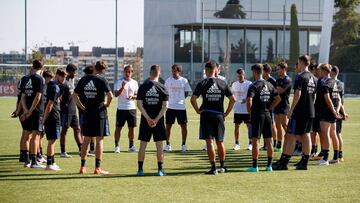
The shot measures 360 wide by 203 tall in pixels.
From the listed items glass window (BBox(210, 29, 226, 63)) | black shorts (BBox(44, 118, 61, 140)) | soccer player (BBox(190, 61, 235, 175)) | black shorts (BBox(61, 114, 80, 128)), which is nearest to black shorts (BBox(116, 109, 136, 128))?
black shorts (BBox(61, 114, 80, 128))

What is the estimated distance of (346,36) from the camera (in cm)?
6894

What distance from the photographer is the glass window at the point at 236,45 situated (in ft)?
225

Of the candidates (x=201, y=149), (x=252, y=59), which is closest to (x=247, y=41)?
(x=252, y=59)

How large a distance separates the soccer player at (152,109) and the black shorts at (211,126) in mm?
788

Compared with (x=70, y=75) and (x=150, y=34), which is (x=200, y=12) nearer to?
(x=150, y=34)

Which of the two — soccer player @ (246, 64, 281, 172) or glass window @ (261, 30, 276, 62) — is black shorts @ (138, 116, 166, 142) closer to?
soccer player @ (246, 64, 281, 172)

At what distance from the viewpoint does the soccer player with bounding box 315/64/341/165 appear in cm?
1390

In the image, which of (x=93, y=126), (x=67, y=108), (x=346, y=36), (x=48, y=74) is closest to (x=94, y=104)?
(x=93, y=126)

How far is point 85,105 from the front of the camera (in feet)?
40.7

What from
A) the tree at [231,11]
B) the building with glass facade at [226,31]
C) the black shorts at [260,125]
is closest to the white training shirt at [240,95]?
the black shorts at [260,125]

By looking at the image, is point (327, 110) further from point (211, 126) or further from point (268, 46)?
point (268, 46)

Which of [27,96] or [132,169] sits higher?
[27,96]

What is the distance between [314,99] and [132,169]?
3972 mm

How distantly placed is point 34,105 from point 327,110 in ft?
19.7
